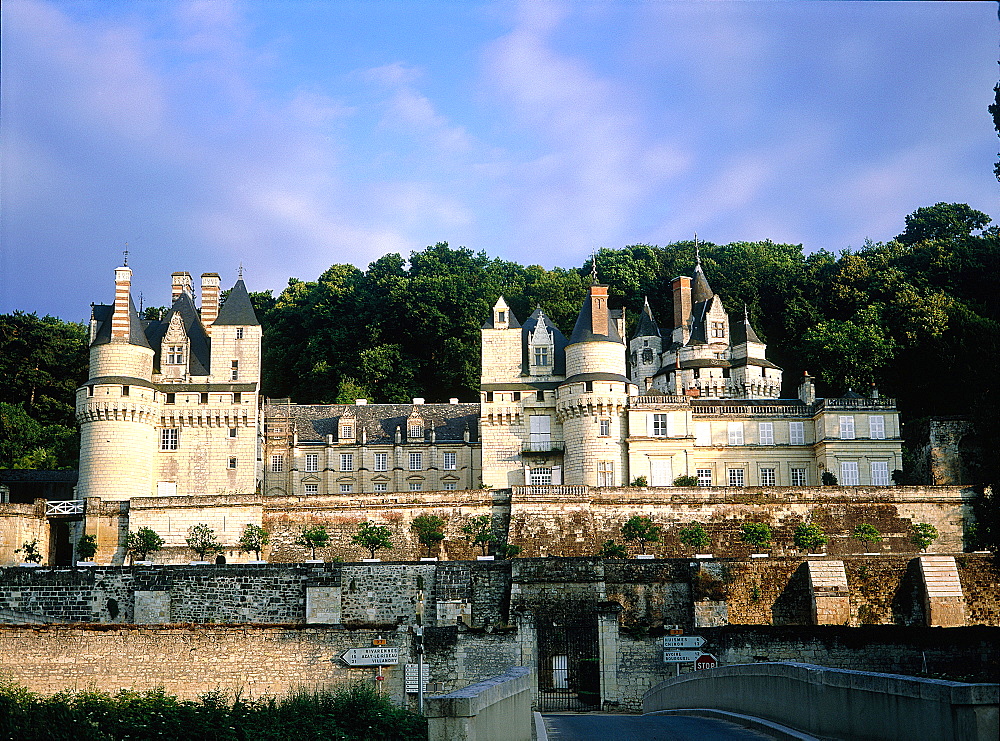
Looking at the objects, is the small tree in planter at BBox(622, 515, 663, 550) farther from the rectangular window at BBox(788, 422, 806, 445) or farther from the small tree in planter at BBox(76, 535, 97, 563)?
the small tree in planter at BBox(76, 535, 97, 563)

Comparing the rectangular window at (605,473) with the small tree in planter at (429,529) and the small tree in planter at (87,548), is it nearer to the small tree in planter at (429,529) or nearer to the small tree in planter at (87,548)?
the small tree in planter at (429,529)

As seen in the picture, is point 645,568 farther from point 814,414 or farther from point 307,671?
point 814,414

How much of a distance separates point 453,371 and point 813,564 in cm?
4412

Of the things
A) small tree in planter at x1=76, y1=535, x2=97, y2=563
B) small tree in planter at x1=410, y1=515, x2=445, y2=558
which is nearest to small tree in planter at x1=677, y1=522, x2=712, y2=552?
small tree in planter at x1=410, y1=515, x2=445, y2=558

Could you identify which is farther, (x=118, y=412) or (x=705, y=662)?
(x=118, y=412)

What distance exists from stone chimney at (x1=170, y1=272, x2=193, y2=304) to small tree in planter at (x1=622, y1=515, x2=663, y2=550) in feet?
99.8

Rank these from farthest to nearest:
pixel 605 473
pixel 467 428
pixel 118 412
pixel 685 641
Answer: pixel 467 428, pixel 605 473, pixel 118 412, pixel 685 641

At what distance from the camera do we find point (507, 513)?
5731cm

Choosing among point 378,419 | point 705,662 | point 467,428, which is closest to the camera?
point 705,662

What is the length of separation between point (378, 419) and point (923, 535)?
30677 mm

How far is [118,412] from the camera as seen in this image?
5953 cm

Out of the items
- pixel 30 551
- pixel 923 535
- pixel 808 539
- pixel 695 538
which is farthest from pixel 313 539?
pixel 923 535

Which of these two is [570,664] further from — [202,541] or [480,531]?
[202,541]

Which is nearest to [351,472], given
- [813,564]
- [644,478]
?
[644,478]
